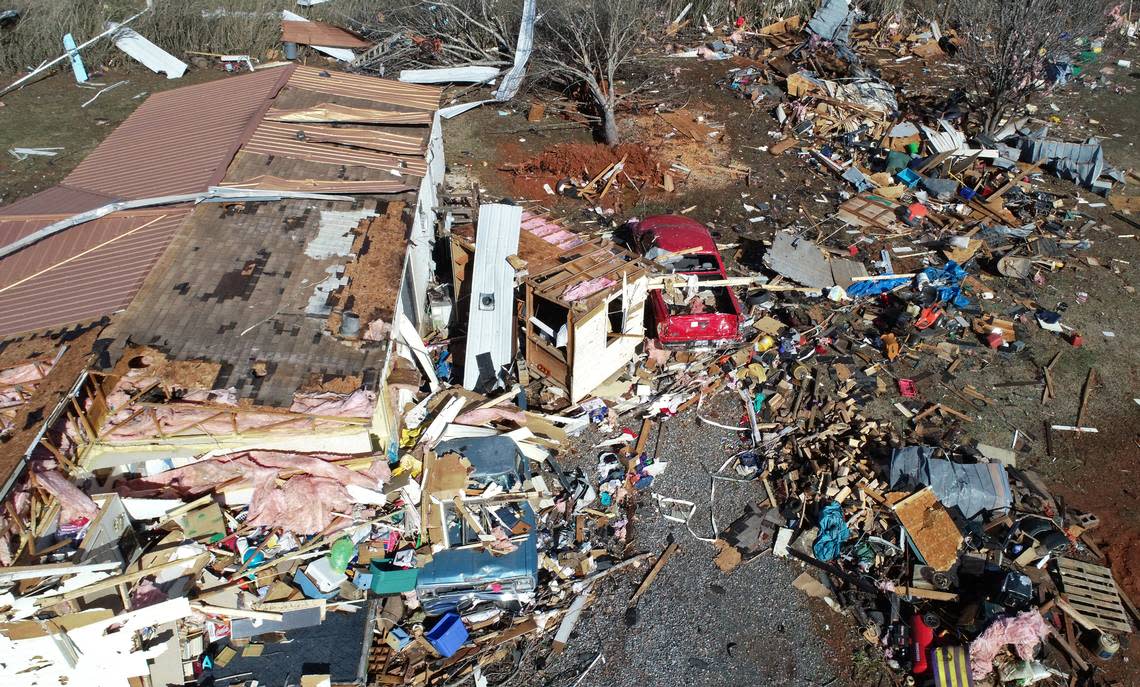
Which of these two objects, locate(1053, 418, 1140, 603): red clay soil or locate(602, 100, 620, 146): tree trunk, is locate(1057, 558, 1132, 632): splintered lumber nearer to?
locate(1053, 418, 1140, 603): red clay soil

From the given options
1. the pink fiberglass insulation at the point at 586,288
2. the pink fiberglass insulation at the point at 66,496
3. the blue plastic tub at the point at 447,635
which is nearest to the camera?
the pink fiberglass insulation at the point at 66,496

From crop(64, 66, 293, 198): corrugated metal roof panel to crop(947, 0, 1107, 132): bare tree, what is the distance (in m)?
20.2

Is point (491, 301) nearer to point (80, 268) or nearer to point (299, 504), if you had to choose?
point (299, 504)

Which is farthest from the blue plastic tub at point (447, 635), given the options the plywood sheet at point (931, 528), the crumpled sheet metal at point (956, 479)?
the crumpled sheet metal at point (956, 479)

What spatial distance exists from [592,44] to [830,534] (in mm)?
16557

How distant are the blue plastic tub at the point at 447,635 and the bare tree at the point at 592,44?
50.8 feet

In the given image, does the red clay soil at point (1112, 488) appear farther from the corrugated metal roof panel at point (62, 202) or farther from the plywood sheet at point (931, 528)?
the corrugated metal roof panel at point (62, 202)

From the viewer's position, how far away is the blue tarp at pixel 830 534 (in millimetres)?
11266

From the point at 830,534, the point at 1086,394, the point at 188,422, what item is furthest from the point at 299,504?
the point at 1086,394

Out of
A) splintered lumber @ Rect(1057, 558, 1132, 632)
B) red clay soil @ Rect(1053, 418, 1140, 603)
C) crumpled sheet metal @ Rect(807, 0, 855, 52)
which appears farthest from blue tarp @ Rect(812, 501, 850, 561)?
crumpled sheet metal @ Rect(807, 0, 855, 52)

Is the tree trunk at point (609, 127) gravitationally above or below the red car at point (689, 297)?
above

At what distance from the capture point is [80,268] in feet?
36.4

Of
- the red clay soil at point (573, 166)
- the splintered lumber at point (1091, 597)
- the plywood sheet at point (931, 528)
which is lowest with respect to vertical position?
the splintered lumber at point (1091, 597)

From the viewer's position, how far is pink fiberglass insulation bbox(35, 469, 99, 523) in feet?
26.6
